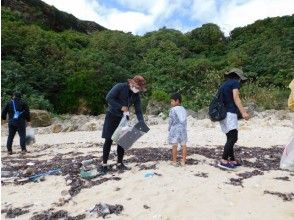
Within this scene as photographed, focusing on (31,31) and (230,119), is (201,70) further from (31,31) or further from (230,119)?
(230,119)

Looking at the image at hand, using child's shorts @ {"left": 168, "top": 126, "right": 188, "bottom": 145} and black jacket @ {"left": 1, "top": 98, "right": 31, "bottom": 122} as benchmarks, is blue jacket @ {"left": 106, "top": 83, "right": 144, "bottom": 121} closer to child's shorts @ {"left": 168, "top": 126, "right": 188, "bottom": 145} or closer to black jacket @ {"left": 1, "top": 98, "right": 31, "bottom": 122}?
child's shorts @ {"left": 168, "top": 126, "right": 188, "bottom": 145}

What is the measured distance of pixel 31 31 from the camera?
29.8m

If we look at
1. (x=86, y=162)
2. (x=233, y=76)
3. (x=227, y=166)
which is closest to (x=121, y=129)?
(x=86, y=162)

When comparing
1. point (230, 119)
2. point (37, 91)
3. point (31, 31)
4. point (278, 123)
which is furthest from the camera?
point (31, 31)

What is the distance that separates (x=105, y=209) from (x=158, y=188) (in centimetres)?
104

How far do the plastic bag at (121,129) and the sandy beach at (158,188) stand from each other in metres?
0.56

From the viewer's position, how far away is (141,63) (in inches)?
1253

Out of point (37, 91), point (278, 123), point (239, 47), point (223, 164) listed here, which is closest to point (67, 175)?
point (223, 164)

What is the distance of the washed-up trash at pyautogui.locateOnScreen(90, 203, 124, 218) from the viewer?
18.6 feet

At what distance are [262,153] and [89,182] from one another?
13.9 ft

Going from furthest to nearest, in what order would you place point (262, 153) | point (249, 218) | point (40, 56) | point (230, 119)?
point (40, 56), point (262, 153), point (230, 119), point (249, 218)

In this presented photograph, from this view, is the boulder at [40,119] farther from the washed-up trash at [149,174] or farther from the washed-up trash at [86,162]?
the washed-up trash at [149,174]

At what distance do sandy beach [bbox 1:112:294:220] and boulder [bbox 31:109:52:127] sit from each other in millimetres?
9443

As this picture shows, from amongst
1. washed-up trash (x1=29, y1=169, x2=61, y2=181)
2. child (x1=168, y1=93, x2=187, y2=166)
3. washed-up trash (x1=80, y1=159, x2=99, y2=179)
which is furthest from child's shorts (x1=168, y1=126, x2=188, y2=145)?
washed-up trash (x1=29, y1=169, x2=61, y2=181)
